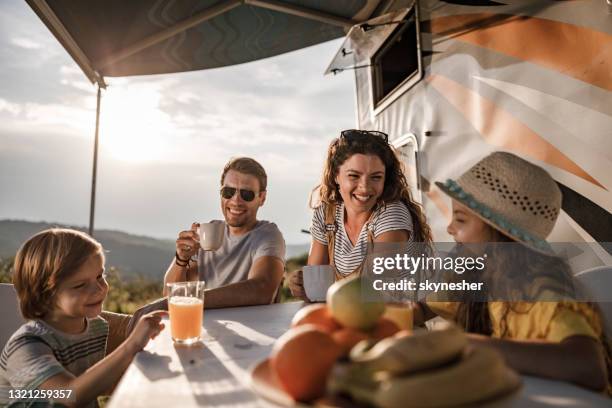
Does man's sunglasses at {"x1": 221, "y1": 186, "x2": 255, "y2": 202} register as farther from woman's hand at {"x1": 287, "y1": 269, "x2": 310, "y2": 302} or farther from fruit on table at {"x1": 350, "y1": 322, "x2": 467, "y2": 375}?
fruit on table at {"x1": 350, "y1": 322, "x2": 467, "y2": 375}

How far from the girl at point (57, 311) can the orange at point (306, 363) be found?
0.75 m

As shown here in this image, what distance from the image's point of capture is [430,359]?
0.58 meters

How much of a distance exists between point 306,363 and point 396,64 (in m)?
3.92

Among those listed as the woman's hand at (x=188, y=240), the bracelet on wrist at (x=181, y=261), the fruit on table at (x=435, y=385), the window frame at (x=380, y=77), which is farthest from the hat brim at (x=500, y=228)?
the window frame at (x=380, y=77)

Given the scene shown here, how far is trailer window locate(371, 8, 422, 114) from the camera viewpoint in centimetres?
367

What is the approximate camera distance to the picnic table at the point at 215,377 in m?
0.78

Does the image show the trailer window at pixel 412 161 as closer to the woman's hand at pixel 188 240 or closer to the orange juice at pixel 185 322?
the woman's hand at pixel 188 240

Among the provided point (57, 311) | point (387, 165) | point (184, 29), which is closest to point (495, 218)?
point (387, 165)

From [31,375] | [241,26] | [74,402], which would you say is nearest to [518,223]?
[74,402]

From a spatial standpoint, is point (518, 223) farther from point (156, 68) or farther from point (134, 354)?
point (156, 68)

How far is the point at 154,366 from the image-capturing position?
1040 mm

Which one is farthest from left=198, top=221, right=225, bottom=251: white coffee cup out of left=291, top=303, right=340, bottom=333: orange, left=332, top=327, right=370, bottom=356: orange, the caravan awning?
the caravan awning

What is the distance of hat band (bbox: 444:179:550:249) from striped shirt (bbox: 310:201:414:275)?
968 mm

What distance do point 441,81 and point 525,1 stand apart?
2.74ft
